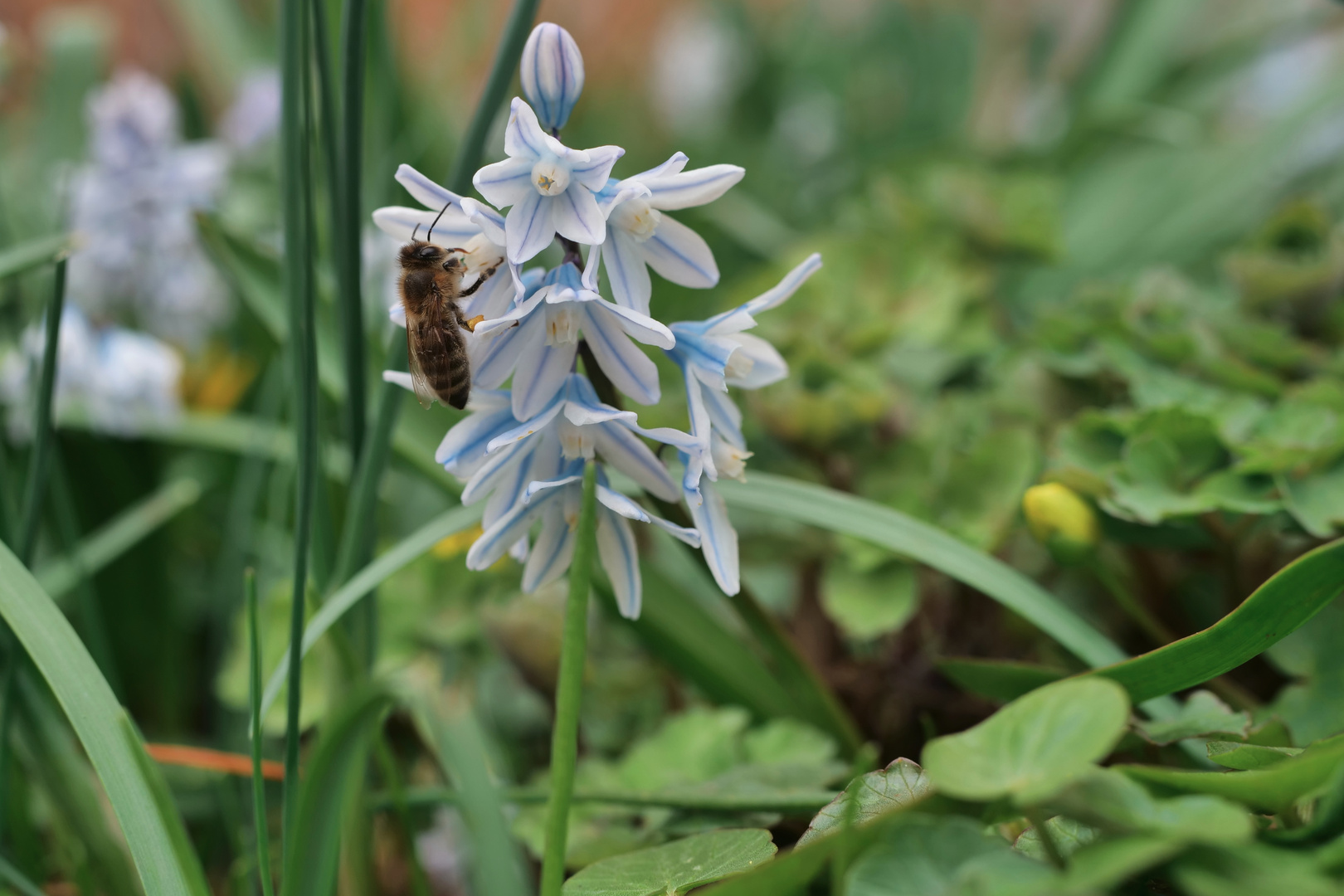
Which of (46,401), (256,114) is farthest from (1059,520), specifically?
(256,114)

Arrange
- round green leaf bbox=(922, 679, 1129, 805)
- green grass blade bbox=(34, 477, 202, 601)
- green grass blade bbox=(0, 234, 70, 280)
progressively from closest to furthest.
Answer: round green leaf bbox=(922, 679, 1129, 805), green grass blade bbox=(0, 234, 70, 280), green grass blade bbox=(34, 477, 202, 601)

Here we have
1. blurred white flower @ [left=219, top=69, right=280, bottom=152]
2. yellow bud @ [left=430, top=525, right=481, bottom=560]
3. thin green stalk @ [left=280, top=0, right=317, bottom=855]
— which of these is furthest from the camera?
blurred white flower @ [left=219, top=69, right=280, bottom=152]

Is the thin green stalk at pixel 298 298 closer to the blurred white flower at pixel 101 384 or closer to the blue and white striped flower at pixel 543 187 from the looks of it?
the blue and white striped flower at pixel 543 187

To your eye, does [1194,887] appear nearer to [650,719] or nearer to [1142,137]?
[650,719]

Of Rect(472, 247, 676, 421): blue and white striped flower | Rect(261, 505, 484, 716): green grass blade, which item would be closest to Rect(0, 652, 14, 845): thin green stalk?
Rect(261, 505, 484, 716): green grass blade

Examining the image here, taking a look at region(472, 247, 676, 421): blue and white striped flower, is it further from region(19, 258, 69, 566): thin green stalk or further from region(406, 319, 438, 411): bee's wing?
region(19, 258, 69, 566): thin green stalk

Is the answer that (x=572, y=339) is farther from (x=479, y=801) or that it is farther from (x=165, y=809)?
(x=165, y=809)
